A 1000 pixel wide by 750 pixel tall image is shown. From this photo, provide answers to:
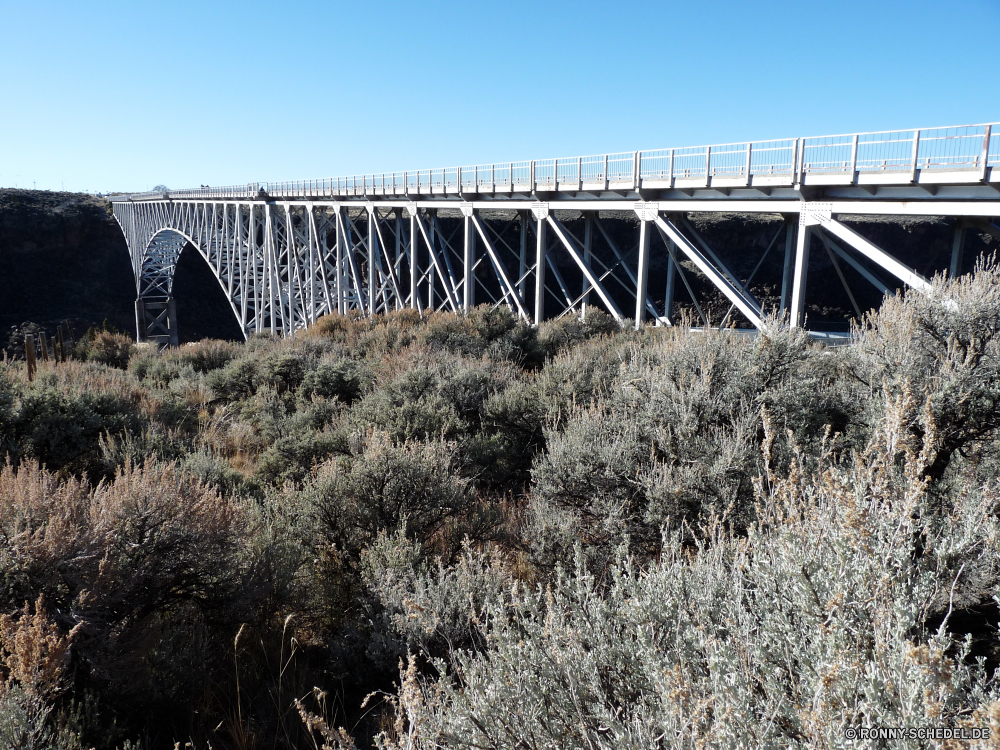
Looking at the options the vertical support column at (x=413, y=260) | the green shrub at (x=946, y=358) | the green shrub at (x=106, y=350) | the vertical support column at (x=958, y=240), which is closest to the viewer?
the green shrub at (x=946, y=358)

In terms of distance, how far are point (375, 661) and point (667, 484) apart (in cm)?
238

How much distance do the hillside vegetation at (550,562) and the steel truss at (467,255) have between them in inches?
94.8

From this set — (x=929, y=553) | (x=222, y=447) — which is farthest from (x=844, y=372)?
(x=222, y=447)

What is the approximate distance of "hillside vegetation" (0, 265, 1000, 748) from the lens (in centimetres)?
211

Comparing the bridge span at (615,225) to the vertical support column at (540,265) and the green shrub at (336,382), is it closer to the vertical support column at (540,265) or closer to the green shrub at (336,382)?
the vertical support column at (540,265)

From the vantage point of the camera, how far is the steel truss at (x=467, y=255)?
31.9ft

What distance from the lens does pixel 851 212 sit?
29.7 feet

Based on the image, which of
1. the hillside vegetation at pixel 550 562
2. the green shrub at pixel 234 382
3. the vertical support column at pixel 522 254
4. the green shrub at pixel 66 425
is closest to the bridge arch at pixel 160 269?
the vertical support column at pixel 522 254

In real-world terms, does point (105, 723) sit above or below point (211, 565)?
below

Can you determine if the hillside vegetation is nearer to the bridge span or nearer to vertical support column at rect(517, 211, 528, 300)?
the bridge span

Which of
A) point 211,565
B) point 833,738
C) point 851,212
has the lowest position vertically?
point 211,565

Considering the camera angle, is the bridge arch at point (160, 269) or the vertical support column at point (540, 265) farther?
the bridge arch at point (160, 269)

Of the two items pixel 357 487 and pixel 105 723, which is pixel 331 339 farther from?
pixel 105 723

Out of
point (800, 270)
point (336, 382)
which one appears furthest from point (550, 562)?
point (800, 270)
